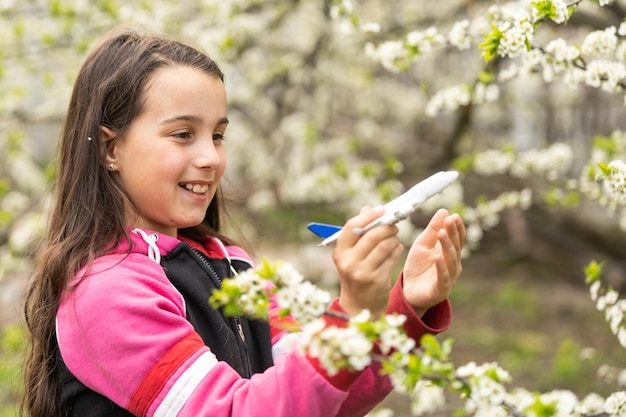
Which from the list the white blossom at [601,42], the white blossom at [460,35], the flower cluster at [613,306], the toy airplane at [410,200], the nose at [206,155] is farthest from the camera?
the white blossom at [460,35]

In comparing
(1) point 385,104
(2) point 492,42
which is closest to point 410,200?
(2) point 492,42

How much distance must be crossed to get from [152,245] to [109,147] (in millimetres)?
259

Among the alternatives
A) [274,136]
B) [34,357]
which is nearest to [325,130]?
[274,136]

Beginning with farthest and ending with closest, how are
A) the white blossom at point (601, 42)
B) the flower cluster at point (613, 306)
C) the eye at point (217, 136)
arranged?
the white blossom at point (601, 42) < the flower cluster at point (613, 306) < the eye at point (217, 136)

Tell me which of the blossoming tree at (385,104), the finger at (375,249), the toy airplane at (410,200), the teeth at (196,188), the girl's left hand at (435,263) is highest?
the toy airplane at (410,200)

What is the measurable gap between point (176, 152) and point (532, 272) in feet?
22.0

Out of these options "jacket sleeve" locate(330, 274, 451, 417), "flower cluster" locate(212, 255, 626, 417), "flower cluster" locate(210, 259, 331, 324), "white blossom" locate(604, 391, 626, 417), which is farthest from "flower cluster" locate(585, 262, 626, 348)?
"flower cluster" locate(210, 259, 331, 324)

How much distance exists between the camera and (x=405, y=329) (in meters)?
1.64

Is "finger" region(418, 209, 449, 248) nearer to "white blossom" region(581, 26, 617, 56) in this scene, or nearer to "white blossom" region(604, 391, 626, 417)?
"white blossom" region(604, 391, 626, 417)

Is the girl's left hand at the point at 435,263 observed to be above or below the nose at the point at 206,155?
below

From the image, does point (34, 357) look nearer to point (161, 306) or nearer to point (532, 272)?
point (161, 306)

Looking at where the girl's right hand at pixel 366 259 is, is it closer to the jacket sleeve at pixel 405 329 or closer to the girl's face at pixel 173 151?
the jacket sleeve at pixel 405 329

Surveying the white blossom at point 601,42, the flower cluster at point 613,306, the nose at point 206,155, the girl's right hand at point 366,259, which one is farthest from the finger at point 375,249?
the white blossom at point 601,42

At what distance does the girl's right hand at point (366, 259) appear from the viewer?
136 cm
